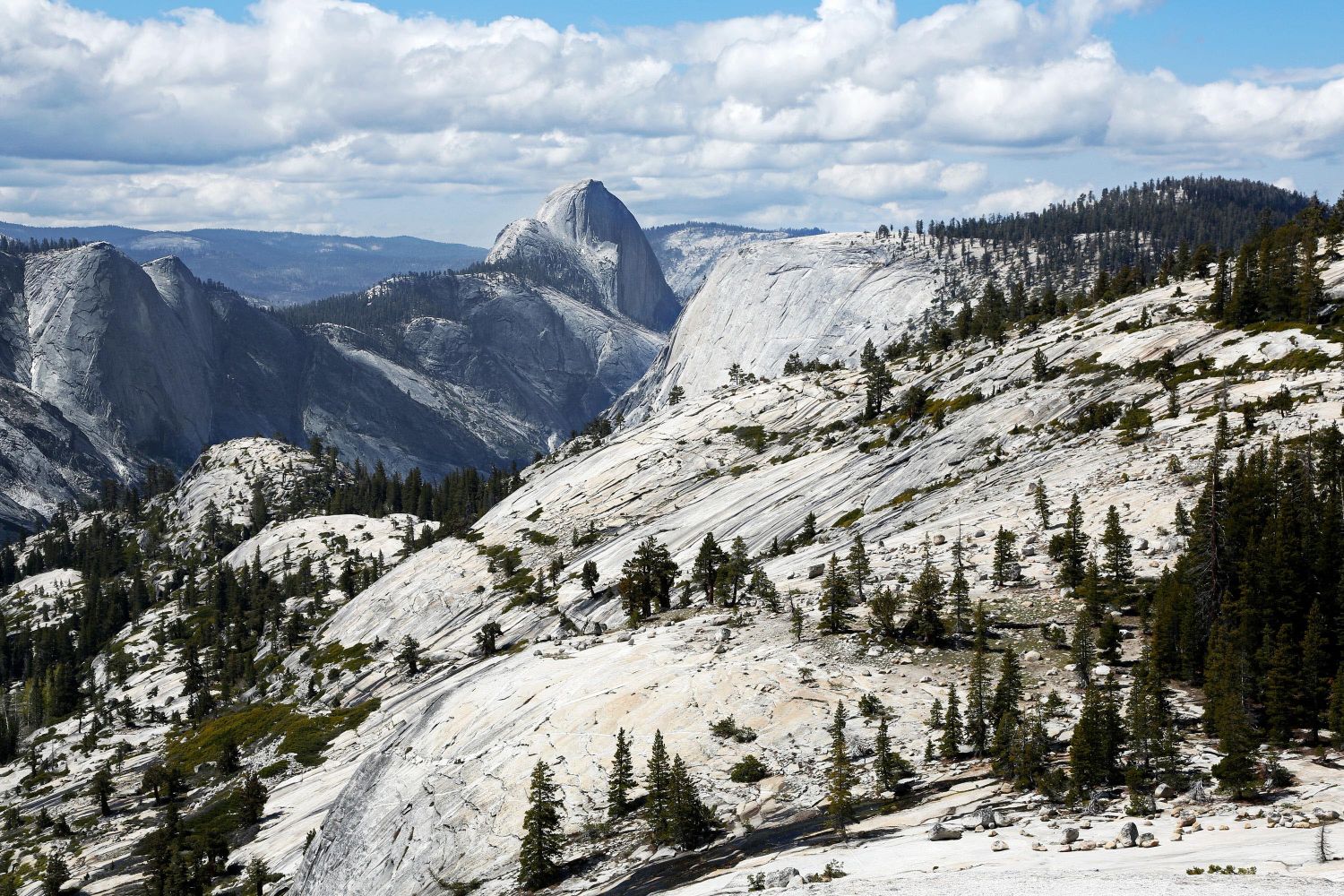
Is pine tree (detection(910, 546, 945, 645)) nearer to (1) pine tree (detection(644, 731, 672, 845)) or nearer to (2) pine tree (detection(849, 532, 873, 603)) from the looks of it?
(2) pine tree (detection(849, 532, 873, 603))

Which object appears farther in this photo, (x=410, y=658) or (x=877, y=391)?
(x=877, y=391)

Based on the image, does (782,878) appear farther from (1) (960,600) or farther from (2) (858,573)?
(2) (858,573)

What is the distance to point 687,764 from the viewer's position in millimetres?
44125

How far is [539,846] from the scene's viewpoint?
39031 millimetres

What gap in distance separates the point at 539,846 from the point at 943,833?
1607cm

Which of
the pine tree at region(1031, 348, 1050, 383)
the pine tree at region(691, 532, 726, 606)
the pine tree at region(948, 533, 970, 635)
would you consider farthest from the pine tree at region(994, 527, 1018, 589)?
the pine tree at region(1031, 348, 1050, 383)

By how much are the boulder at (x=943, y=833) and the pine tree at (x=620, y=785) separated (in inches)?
564

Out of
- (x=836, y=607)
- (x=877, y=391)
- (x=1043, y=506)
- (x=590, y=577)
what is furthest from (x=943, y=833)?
(x=877, y=391)

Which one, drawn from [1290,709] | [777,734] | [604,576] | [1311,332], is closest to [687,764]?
[777,734]

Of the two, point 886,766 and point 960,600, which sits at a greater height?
point 960,600

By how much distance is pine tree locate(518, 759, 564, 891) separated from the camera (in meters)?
39.0

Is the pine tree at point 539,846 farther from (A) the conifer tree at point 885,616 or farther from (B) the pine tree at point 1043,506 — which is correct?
(B) the pine tree at point 1043,506

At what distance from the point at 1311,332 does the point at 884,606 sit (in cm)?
6461

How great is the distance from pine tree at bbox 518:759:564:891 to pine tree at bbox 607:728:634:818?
282 centimetres
